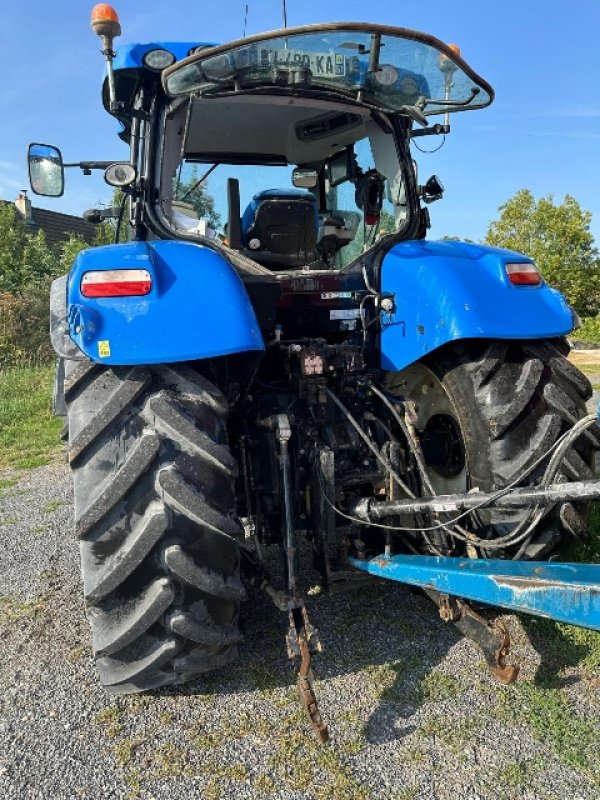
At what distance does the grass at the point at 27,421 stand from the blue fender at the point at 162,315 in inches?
181

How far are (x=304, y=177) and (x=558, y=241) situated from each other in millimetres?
31879

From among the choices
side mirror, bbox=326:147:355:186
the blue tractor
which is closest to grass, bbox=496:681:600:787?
the blue tractor

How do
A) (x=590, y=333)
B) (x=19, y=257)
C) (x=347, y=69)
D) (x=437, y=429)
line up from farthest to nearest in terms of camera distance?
(x=590, y=333) < (x=19, y=257) < (x=437, y=429) < (x=347, y=69)

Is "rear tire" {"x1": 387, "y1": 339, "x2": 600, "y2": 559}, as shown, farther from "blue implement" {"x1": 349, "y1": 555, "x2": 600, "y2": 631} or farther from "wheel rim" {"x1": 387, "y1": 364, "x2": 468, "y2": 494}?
"blue implement" {"x1": 349, "y1": 555, "x2": 600, "y2": 631}

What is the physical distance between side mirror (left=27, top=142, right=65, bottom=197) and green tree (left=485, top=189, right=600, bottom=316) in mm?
30195

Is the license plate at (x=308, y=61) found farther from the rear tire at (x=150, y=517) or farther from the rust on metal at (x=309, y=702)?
the rust on metal at (x=309, y=702)

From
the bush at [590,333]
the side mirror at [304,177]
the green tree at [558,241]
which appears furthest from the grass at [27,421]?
the green tree at [558,241]

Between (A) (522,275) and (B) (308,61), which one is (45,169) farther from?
(A) (522,275)

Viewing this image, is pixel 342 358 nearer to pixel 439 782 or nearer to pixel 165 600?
pixel 165 600

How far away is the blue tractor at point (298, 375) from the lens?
2.07 meters

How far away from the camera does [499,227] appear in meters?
Answer: 33.9

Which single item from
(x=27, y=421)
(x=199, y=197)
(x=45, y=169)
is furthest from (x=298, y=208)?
(x=27, y=421)

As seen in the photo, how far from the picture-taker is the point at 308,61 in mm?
2555

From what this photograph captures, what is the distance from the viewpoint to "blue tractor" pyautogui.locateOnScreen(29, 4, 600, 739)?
2070mm
